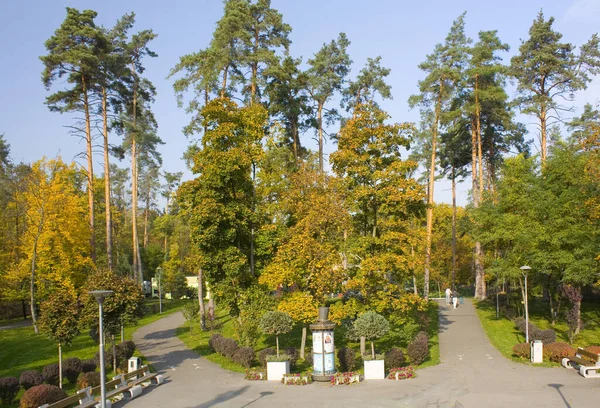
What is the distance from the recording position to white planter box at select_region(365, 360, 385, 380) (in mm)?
18438

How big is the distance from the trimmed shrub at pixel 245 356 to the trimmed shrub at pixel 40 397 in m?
7.66

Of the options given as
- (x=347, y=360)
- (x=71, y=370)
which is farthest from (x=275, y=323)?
(x=71, y=370)

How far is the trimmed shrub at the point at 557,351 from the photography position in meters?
19.5

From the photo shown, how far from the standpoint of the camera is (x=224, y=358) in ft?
77.0

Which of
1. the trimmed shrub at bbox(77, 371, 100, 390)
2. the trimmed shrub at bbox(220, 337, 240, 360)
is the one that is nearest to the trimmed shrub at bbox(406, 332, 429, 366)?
the trimmed shrub at bbox(220, 337, 240, 360)

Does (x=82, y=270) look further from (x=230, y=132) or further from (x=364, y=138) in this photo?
(x=364, y=138)

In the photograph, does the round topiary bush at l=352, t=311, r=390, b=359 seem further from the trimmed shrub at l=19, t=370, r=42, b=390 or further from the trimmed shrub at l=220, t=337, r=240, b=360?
the trimmed shrub at l=19, t=370, r=42, b=390

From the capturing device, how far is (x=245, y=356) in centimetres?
2080

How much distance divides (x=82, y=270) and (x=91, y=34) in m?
14.9

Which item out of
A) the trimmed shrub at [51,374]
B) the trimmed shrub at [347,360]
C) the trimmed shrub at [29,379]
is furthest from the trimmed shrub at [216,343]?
the trimmed shrub at [29,379]

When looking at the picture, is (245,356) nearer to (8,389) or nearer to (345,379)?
(345,379)

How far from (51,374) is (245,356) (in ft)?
23.5

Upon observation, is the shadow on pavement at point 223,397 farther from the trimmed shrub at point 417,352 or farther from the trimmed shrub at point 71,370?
the trimmed shrub at point 417,352

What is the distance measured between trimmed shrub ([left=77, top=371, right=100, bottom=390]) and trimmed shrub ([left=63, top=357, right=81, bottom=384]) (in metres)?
1.26
